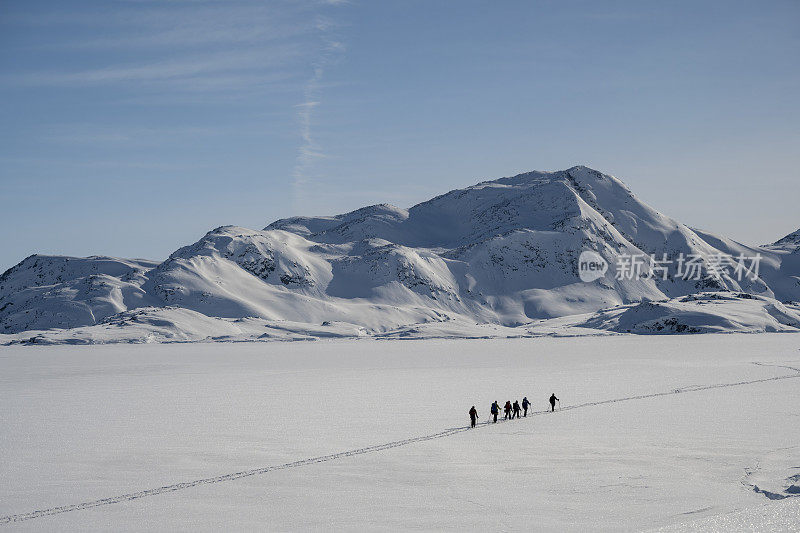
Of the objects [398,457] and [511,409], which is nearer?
[398,457]

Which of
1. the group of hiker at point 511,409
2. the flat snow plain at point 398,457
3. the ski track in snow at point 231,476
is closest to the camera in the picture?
the flat snow plain at point 398,457

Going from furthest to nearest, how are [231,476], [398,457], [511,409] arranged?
[511,409], [398,457], [231,476]

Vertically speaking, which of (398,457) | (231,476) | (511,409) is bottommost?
(398,457)

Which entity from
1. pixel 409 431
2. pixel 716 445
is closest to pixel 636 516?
pixel 716 445

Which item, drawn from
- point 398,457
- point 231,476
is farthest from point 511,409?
point 231,476

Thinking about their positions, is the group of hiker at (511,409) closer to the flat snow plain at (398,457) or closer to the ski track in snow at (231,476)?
the ski track in snow at (231,476)

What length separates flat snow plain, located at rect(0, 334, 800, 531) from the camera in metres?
20.3

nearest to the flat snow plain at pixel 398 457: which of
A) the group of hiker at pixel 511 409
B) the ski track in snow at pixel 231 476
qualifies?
the ski track in snow at pixel 231 476

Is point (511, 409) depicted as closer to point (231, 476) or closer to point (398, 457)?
point (398, 457)

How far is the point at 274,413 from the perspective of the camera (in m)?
40.0

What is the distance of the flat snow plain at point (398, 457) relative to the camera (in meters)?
20.3

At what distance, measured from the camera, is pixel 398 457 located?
2806 centimetres

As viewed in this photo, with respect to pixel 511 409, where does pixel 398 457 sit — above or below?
below

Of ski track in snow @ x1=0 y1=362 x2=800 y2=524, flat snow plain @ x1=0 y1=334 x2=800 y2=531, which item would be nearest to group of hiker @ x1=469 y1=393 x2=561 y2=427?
ski track in snow @ x1=0 y1=362 x2=800 y2=524
